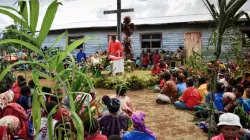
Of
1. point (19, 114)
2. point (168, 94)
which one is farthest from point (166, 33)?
point (19, 114)

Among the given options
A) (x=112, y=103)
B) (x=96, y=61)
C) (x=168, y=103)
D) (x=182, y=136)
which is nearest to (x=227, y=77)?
(x=168, y=103)

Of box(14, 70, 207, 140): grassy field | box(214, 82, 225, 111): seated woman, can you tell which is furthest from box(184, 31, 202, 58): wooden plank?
box(214, 82, 225, 111): seated woman

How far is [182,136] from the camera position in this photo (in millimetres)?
5348

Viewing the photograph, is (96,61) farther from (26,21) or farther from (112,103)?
(26,21)

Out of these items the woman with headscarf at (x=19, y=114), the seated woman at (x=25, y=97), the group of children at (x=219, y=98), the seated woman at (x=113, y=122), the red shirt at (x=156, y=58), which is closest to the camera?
the group of children at (x=219, y=98)

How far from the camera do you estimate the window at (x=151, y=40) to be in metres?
17.9

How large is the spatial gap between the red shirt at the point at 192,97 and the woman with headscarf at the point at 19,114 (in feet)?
13.5

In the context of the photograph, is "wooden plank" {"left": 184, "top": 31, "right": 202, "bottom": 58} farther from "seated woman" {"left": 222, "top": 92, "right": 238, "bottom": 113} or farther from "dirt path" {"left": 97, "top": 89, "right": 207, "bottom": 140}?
"seated woman" {"left": 222, "top": 92, "right": 238, "bottom": 113}

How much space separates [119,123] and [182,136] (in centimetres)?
161

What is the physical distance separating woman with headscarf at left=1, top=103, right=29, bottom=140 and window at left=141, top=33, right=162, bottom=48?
14.3m

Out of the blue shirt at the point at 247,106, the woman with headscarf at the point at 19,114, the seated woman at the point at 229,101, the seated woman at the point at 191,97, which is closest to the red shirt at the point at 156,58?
the seated woman at the point at 191,97

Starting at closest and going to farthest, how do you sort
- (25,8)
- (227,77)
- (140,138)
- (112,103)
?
→ (25,8)
(140,138)
(112,103)
(227,77)

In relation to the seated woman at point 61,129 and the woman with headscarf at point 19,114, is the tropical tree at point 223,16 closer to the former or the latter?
the seated woman at point 61,129

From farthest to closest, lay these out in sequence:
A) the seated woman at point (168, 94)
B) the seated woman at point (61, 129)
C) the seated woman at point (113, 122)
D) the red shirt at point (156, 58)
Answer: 1. the red shirt at point (156, 58)
2. the seated woman at point (168, 94)
3. the seated woman at point (113, 122)
4. the seated woman at point (61, 129)
